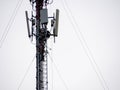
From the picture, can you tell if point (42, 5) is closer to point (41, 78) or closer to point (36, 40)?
point (36, 40)

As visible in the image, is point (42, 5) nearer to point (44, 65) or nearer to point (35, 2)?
point (35, 2)

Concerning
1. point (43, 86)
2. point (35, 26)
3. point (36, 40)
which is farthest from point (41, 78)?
point (35, 26)

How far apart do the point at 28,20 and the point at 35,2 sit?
3.23 ft

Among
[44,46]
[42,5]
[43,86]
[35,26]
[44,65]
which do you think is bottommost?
[43,86]

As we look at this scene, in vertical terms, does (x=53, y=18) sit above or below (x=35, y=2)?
below

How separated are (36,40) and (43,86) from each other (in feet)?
7.48

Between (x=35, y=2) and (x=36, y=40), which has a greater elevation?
(x=35, y=2)

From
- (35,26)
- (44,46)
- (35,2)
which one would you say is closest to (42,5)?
(35,2)

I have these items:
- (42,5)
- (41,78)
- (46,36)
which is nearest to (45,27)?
(46,36)

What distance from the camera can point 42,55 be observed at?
11.7 m

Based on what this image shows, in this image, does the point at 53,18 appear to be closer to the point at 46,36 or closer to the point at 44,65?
the point at 46,36

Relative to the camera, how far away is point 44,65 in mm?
11719

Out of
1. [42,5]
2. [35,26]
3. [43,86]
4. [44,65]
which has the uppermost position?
[42,5]

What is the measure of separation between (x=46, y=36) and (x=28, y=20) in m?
1.43
